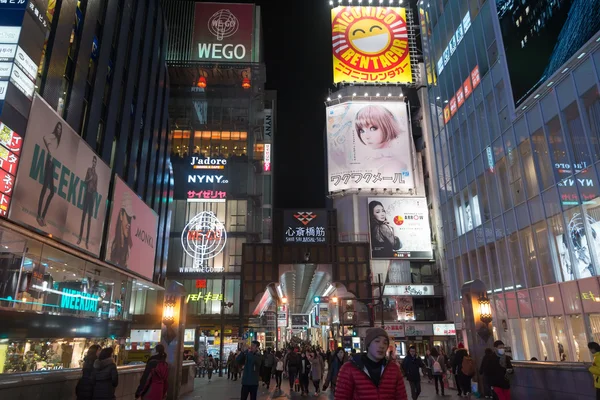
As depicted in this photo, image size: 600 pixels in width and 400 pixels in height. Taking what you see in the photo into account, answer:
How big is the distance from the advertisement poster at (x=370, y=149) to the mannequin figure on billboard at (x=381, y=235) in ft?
8.89

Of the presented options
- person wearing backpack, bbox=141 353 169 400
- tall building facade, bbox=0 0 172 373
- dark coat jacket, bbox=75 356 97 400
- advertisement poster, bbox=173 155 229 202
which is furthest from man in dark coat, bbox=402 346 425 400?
advertisement poster, bbox=173 155 229 202

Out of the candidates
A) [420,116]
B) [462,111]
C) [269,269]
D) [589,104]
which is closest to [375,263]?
[269,269]

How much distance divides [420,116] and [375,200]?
15868 mm

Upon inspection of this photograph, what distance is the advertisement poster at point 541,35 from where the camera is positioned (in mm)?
15914

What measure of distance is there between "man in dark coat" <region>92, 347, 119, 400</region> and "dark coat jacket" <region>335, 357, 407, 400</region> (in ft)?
16.3

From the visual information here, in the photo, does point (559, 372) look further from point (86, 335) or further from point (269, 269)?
point (269, 269)

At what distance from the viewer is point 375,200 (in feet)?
152

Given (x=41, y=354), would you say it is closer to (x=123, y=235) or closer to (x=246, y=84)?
(x=123, y=235)

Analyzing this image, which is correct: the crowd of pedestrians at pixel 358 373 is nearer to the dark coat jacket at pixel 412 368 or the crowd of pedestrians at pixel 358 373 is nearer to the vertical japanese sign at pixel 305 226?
the dark coat jacket at pixel 412 368

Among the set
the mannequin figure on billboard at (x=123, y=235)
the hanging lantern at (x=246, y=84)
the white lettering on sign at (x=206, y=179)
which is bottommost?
the mannequin figure on billboard at (x=123, y=235)

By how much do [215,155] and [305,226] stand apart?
18.8 meters

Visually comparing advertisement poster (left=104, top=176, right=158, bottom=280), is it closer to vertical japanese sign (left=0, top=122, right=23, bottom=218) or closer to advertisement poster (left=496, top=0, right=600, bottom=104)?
vertical japanese sign (left=0, top=122, right=23, bottom=218)

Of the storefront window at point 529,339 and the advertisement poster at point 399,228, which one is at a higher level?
the advertisement poster at point 399,228

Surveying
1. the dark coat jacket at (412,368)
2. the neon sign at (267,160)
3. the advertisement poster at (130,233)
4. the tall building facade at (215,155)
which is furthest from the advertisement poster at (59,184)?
the neon sign at (267,160)
